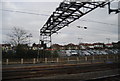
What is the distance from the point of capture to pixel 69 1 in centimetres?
886

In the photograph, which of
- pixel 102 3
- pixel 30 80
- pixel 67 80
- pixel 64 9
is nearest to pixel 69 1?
pixel 64 9

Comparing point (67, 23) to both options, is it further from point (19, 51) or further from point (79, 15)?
point (19, 51)

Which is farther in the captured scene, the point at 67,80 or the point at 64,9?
the point at 64,9

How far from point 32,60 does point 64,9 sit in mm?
15446

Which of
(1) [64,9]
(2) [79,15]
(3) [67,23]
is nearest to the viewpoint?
(1) [64,9]

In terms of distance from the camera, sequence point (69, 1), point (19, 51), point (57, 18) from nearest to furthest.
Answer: point (69, 1) < point (57, 18) < point (19, 51)

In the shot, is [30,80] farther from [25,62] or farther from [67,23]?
[25,62]

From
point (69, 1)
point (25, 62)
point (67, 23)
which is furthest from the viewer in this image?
point (25, 62)

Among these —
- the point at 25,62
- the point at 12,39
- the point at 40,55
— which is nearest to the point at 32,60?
the point at 25,62

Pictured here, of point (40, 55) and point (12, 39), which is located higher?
point (12, 39)

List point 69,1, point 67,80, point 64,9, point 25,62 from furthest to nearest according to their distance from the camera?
point 25,62 → point 64,9 → point 69,1 → point 67,80

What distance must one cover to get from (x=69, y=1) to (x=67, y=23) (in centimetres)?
448

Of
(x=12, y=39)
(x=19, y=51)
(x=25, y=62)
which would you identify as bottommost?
(x=25, y=62)

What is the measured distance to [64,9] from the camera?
10.0 m
